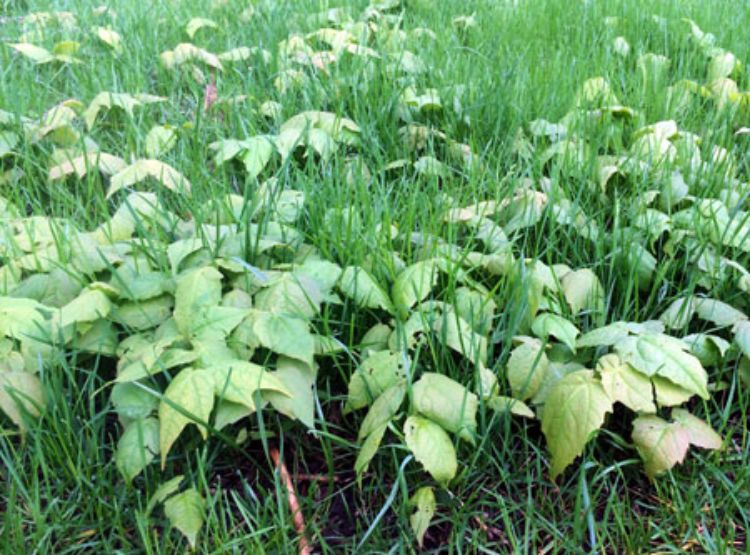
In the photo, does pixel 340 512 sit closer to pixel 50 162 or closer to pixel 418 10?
pixel 50 162

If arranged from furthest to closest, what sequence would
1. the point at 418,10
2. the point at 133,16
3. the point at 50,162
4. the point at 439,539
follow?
the point at 418,10 < the point at 133,16 < the point at 50,162 < the point at 439,539

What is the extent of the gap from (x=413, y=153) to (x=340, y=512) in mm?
1253

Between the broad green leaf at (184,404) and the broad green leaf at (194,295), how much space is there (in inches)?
6.1

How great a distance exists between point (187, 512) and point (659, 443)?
816 millimetres

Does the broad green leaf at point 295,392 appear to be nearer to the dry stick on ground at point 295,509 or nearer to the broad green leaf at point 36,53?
the dry stick on ground at point 295,509

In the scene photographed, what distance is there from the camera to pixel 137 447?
125cm

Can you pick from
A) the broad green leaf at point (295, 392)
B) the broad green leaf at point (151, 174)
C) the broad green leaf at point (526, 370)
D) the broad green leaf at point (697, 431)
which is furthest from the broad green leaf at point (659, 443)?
the broad green leaf at point (151, 174)

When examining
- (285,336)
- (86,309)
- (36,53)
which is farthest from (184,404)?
(36,53)

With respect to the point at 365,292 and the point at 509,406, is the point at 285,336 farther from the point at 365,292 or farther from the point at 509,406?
the point at 509,406

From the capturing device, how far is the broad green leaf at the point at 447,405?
129cm

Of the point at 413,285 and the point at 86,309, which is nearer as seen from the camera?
the point at 86,309

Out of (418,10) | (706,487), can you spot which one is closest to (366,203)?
(706,487)

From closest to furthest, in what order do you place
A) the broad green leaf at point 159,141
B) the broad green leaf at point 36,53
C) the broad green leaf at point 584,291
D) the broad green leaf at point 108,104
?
the broad green leaf at point 584,291 < the broad green leaf at point 159,141 < the broad green leaf at point 108,104 < the broad green leaf at point 36,53

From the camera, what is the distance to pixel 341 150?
2.24m
